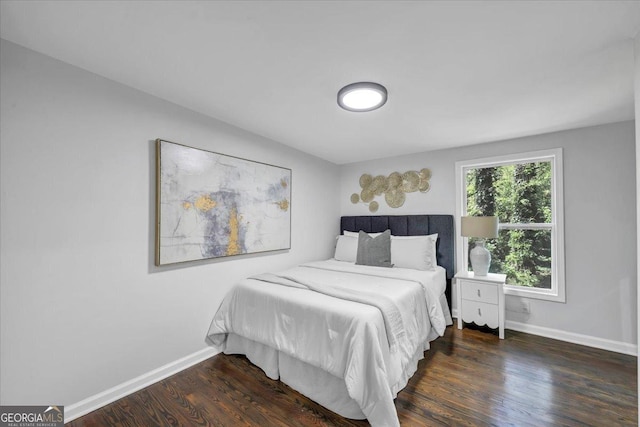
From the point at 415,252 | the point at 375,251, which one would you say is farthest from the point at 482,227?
the point at 375,251

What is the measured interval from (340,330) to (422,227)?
2.27 metres

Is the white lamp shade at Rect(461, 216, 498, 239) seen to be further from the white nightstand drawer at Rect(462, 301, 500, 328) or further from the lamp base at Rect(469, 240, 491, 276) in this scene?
the white nightstand drawer at Rect(462, 301, 500, 328)

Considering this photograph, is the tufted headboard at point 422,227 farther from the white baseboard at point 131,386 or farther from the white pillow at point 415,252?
the white baseboard at point 131,386

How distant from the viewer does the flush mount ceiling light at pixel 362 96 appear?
1.85m

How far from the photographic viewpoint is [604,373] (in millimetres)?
2143

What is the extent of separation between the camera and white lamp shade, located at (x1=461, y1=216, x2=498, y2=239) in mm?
2832

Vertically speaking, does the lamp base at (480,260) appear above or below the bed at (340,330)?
above

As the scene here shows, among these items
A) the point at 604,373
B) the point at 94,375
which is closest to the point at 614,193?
the point at 604,373

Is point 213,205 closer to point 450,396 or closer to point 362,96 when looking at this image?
point 362,96

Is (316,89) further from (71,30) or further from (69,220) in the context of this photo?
(69,220)

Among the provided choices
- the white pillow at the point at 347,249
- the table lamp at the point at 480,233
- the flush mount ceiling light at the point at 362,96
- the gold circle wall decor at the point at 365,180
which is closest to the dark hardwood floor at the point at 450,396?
the table lamp at the point at 480,233

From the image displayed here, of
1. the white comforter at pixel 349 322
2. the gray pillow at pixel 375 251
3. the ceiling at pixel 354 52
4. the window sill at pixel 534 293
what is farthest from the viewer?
the gray pillow at pixel 375 251

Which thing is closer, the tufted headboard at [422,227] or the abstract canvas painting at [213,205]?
the abstract canvas painting at [213,205]

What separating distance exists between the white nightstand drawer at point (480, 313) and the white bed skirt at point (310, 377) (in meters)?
0.87
